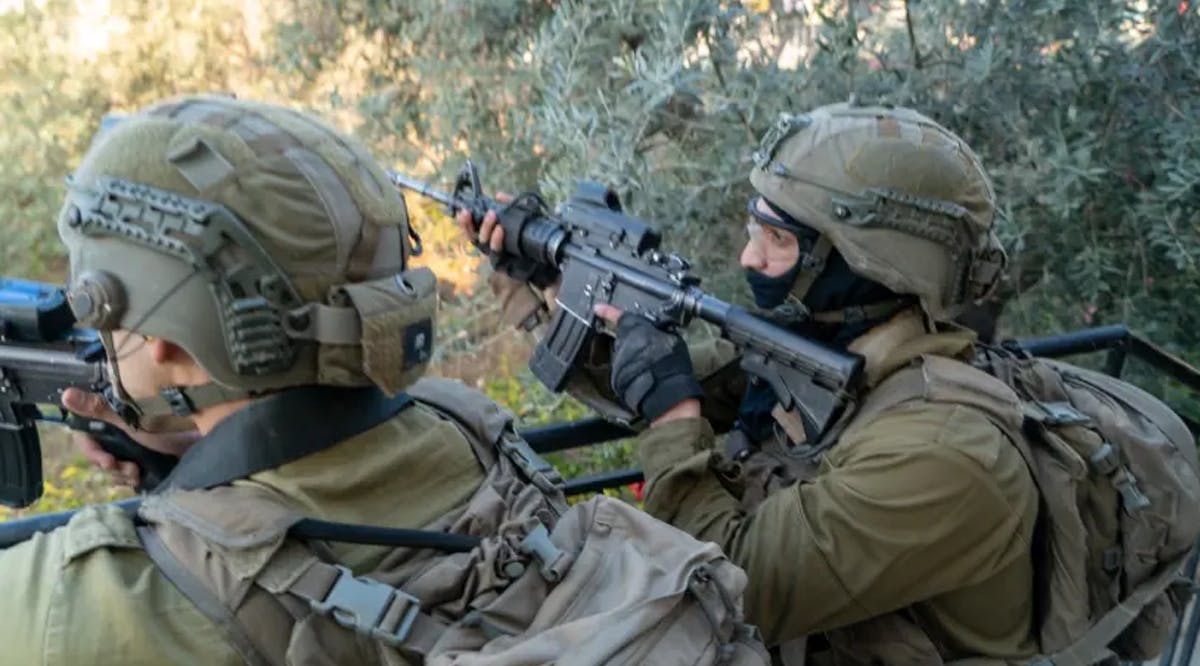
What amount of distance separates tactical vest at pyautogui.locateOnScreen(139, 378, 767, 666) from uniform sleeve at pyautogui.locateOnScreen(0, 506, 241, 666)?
0.02 meters

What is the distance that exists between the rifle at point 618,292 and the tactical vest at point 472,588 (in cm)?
104

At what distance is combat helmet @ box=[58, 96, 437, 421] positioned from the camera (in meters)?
1.36

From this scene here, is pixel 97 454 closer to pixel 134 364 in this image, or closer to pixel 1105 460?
pixel 134 364

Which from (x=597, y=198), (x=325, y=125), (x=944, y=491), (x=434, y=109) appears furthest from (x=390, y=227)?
(x=434, y=109)

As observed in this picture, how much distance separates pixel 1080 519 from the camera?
2.37m

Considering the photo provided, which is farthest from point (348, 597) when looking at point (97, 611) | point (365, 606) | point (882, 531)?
point (882, 531)

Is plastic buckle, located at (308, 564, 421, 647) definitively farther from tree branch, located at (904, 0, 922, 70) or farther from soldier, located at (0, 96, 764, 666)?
tree branch, located at (904, 0, 922, 70)

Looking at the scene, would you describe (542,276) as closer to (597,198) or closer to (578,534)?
(597,198)

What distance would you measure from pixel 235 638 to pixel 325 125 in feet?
2.21

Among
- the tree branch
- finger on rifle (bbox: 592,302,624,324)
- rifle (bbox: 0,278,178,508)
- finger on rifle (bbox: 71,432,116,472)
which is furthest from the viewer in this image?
the tree branch

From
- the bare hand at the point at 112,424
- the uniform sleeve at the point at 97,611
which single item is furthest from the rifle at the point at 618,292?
the uniform sleeve at the point at 97,611

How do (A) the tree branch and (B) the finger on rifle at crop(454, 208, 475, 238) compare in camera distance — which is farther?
(A) the tree branch

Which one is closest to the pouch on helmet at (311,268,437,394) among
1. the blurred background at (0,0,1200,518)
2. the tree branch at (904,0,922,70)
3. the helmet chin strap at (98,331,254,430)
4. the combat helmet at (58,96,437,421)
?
the combat helmet at (58,96,437,421)

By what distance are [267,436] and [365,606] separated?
27 cm
